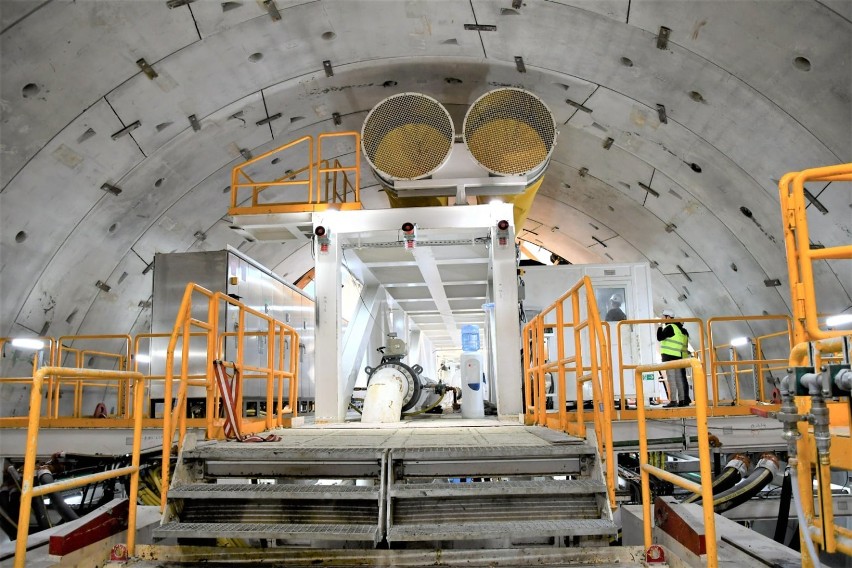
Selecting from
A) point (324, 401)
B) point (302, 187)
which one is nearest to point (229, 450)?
point (324, 401)

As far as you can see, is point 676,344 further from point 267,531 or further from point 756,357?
point 267,531

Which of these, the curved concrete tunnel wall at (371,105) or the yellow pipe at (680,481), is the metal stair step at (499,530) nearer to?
the yellow pipe at (680,481)

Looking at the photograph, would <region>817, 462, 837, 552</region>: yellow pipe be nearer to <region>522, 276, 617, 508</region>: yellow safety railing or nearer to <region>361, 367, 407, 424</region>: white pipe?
<region>522, 276, 617, 508</region>: yellow safety railing

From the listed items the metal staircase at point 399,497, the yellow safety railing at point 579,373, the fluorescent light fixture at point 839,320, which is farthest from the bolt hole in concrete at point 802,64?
the metal staircase at point 399,497

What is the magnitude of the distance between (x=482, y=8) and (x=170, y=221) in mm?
6216

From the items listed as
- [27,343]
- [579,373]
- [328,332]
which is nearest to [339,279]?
[328,332]

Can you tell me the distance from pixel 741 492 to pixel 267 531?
414 centimetres

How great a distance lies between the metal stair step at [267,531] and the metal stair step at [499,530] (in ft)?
0.68

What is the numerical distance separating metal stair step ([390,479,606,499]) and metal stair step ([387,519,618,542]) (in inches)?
7.6

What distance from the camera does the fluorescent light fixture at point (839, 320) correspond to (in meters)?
8.25

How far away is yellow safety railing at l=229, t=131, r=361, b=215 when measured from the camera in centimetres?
848

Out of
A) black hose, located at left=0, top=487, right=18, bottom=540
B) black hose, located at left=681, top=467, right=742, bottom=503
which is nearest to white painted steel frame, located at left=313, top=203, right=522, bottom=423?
black hose, located at left=681, top=467, right=742, bottom=503

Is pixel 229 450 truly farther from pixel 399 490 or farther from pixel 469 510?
pixel 469 510

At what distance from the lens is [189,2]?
7391 millimetres
